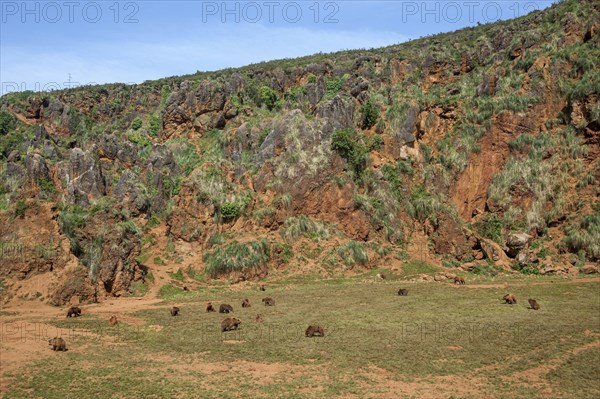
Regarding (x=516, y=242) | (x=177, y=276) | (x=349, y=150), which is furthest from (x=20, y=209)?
(x=516, y=242)

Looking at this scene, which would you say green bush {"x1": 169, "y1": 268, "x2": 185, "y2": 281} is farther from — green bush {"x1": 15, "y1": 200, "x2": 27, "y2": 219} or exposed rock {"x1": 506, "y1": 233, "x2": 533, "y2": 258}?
exposed rock {"x1": 506, "y1": 233, "x2": 533, "y2": 258}

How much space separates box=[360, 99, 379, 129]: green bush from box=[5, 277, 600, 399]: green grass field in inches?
1059

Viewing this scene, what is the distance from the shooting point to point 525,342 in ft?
66.0

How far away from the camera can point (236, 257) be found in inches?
1602

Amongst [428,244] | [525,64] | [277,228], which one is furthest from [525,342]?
[525,64]

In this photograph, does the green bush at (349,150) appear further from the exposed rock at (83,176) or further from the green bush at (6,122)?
the green bush at (6,122)

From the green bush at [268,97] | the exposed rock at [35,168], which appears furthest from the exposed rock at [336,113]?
the exposed rock at [35,168]

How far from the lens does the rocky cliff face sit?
1527 inches

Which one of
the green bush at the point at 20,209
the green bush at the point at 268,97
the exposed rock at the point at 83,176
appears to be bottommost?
the green bush at the point at 20,209

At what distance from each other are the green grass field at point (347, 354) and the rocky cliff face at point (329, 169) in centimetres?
1108

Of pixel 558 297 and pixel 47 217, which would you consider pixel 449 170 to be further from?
pixel 47 217

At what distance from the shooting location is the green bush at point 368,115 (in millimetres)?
52719

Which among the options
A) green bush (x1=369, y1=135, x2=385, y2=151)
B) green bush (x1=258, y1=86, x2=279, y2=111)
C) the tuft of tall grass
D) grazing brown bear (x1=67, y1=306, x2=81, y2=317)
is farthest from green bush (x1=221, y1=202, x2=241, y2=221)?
grazing brown bear (x1=67, y1=306, x2=81, y2=317)

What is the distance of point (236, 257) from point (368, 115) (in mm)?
22624
